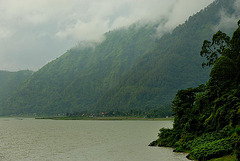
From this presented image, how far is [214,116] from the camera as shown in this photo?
51.3 meters

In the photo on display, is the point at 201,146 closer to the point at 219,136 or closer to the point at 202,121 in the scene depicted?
the point at 219,136

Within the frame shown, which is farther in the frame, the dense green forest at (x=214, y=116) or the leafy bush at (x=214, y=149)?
the dense green forest at (x=214, y=116)

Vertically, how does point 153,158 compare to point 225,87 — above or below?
below

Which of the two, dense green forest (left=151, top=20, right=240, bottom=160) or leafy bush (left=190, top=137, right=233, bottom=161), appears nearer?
leafy bush (left=190, top=137, right=233, bottom=161)

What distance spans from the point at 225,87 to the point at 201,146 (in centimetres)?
1792

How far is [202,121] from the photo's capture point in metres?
58.6

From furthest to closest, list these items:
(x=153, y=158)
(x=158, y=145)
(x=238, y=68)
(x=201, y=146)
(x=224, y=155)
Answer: (x=158, y=145)
(x=238, y=68)
(x=153, y=158)
(x=201, y=146)
(x=224, y=155)

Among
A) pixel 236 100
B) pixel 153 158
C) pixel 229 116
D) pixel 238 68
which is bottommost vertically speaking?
pixel 153 158

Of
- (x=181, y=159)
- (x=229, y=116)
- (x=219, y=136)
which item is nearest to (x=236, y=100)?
(x=229, y=116)

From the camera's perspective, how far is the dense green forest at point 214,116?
42.4 m

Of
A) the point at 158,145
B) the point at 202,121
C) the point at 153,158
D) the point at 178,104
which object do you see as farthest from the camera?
the point at 178,104

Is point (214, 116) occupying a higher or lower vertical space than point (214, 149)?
higher

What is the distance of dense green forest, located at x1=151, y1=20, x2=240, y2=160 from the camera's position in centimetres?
4241

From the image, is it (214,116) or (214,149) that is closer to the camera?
(214,149)
